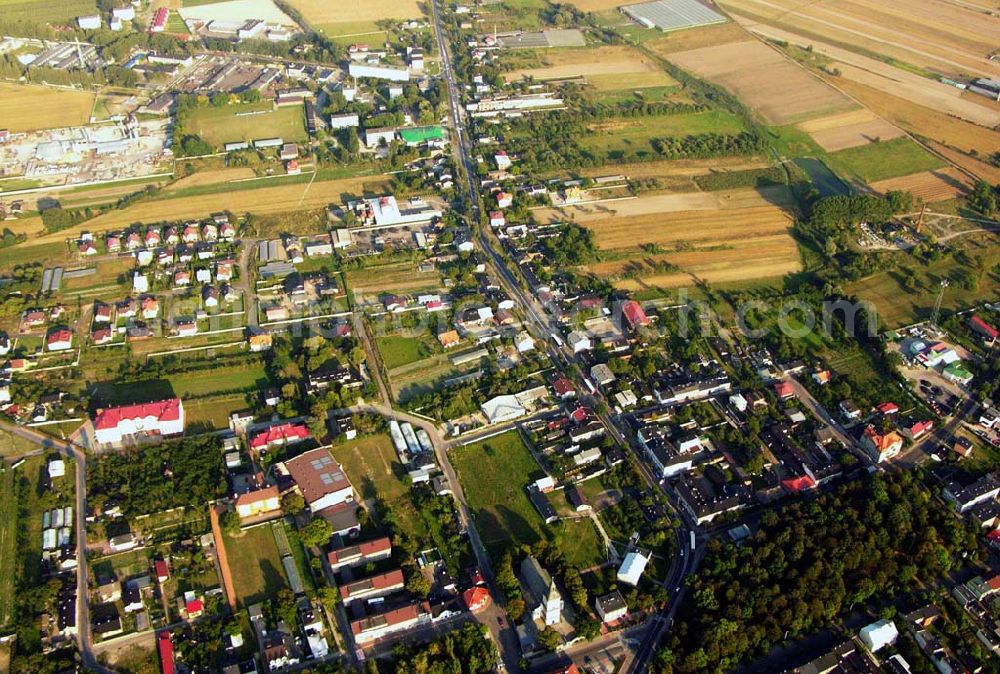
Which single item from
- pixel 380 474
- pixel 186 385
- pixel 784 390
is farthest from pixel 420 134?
pixel 784 390

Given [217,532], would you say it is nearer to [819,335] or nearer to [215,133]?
[819,335]

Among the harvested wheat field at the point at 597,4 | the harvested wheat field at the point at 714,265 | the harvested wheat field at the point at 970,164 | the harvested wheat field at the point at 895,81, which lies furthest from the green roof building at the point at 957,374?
the harvested wheat field at the point at 597,4

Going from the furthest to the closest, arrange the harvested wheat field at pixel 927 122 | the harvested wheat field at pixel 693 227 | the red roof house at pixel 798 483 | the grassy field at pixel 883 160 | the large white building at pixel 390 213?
the harvested wheat field at pixel 927 122 → the grassy field at pixel 883 160 → the large white building at pixel 390 213 → the harvested wheat field at pixel 693 227 → the red roof house at pixel 798 483

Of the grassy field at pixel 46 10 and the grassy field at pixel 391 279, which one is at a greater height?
the grassy field at pixel 46 10

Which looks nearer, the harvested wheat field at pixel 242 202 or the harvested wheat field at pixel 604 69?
the harvested wheat field at pixel 242 202

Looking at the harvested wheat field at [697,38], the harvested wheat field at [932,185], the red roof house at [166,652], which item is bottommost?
the red roof house at [166,652]

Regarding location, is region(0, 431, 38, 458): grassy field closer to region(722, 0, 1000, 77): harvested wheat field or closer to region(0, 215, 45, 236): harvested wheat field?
region(0, 215, 45, 236): harvested wheat field

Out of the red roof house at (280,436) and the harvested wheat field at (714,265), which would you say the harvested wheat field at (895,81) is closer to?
the harvested wheat field at (714,265)

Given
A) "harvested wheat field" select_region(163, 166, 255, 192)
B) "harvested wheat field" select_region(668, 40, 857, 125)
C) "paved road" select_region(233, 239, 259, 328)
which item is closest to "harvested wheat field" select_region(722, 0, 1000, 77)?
"harvested wheat field" select_region(668, 40, 857, 125)
